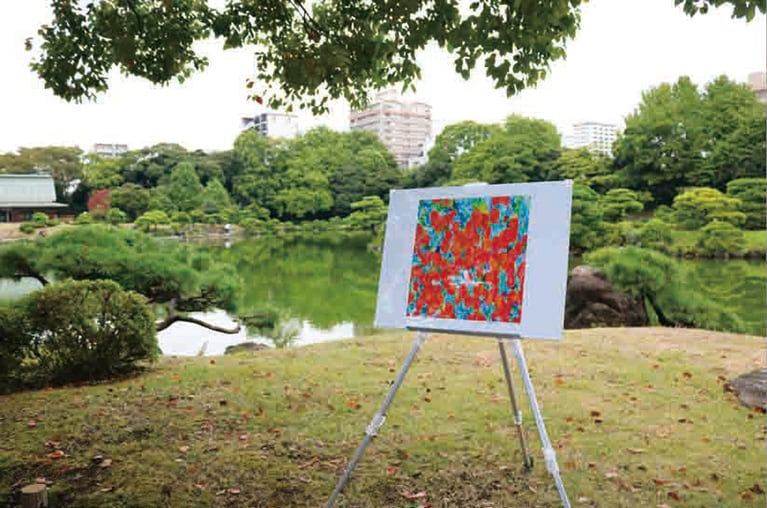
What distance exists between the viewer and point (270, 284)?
12.4 meters

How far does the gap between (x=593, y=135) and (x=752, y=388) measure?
14608 millimetres

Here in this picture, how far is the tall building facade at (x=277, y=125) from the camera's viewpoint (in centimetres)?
Answer: 1734

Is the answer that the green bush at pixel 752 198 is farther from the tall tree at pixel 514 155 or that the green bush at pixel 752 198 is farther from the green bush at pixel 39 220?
the green bush at pixel 39 220

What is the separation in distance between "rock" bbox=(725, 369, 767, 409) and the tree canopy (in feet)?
5.87

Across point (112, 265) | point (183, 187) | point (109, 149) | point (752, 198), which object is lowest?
point (112, 265)

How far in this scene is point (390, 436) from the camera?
2.65 m

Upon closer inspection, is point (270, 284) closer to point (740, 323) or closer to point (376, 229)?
point (376, 229)

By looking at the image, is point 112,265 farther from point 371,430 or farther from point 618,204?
point 618,204

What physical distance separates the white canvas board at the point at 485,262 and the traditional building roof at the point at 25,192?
751 centimetres

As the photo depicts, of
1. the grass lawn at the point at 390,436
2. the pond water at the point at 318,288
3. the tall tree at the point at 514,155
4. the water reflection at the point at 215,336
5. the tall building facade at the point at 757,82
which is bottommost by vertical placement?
the water reflection at the point at 215,336

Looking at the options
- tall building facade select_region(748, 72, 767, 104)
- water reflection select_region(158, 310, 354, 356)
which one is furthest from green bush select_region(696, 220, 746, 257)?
water reflection select_region(158, 310, 354, 356)

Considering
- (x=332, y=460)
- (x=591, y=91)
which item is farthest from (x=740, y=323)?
(x=591, y=91)

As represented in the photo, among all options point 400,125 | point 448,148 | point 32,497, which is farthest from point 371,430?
point 400,125

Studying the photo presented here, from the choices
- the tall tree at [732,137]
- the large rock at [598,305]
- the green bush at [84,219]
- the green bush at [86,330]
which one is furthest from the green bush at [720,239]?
the green bush at [86,330]
